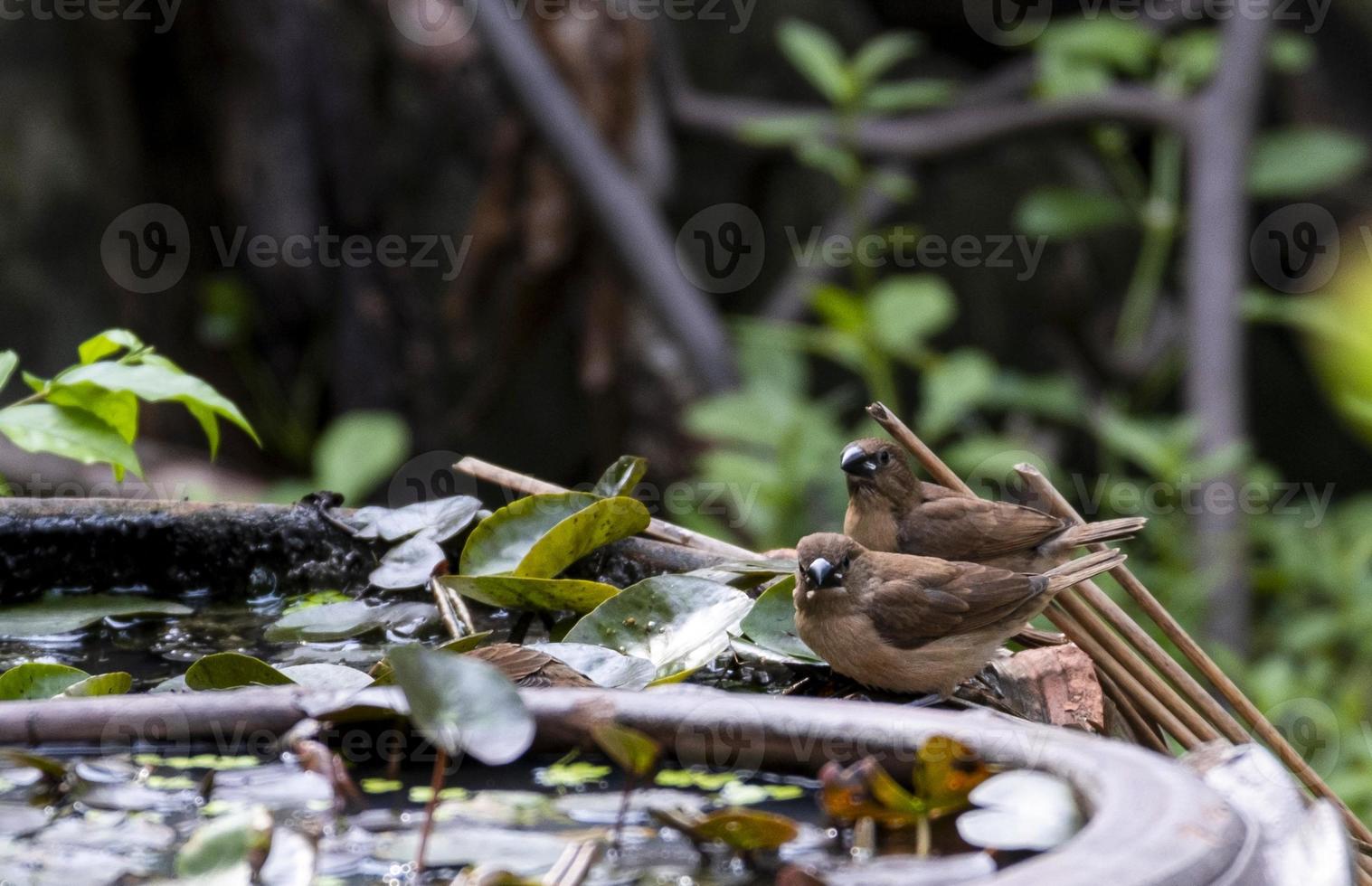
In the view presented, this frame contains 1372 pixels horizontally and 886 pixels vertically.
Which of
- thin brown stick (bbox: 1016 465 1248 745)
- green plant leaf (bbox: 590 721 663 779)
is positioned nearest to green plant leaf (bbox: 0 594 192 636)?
green plant leaf (bbox: 590 721 663 779)

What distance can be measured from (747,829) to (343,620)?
3.00 ft

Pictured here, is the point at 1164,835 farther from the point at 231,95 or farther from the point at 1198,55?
the point at 231,95

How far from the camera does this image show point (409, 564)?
205 centimetres

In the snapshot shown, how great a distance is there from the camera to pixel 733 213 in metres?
7.02

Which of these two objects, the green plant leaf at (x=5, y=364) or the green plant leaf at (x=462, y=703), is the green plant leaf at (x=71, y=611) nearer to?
the green plant leaf at (x=5, y=364)

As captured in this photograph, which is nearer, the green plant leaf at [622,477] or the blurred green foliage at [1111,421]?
the green plant leaf at [622,477]

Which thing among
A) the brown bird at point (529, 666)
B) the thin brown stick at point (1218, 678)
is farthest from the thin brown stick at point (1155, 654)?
the brown bird at point (529, 666)

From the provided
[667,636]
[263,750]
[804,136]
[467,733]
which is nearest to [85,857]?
[263,750]

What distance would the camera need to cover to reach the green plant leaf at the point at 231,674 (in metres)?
1.59

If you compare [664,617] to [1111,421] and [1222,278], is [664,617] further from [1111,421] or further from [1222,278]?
[1222,278]

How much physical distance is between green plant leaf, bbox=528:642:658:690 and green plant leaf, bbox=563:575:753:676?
40 mm

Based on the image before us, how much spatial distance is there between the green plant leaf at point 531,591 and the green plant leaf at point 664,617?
0.07 metres

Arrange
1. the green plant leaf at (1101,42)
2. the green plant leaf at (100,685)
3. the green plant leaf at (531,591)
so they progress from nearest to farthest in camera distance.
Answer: the green plant leaf at (100,685) → the green plant leaf at (531,591) → the green plant leaf at (1101,42)

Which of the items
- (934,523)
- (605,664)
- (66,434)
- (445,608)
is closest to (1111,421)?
(934,523)
